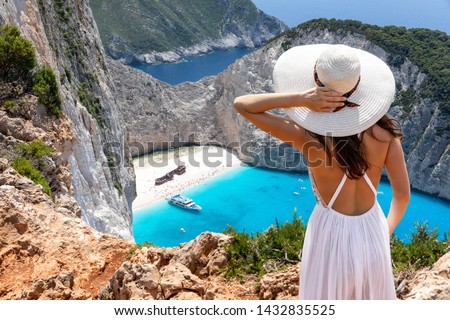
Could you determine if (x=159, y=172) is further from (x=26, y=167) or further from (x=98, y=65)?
(x=26, y=167)

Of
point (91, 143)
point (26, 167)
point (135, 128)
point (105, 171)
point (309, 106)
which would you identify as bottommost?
point (135, 128)

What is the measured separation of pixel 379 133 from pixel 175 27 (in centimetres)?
10753

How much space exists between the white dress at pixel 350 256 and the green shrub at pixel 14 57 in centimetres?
899

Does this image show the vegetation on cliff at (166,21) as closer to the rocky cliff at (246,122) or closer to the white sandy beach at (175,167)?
the rocky cliff at (246,122)

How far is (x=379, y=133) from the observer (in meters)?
2.82

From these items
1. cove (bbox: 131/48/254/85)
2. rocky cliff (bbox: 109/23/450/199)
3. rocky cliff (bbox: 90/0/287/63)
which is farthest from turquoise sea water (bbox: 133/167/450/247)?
rocky cliff (bbox: 90/0/287/63)

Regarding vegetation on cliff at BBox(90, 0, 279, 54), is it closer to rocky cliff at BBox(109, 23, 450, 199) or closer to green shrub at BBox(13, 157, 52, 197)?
rocky cliff at BBox(109, 23, 450, 199)

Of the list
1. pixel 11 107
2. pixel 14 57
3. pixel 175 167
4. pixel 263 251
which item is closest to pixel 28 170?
pixel 11 107

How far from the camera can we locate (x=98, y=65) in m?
25.0

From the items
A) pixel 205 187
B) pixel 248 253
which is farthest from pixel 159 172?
pixel 248 253

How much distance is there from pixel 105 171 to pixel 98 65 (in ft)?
31.6

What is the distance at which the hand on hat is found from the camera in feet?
8.78

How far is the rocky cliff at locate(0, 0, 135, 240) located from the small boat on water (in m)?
4.83
